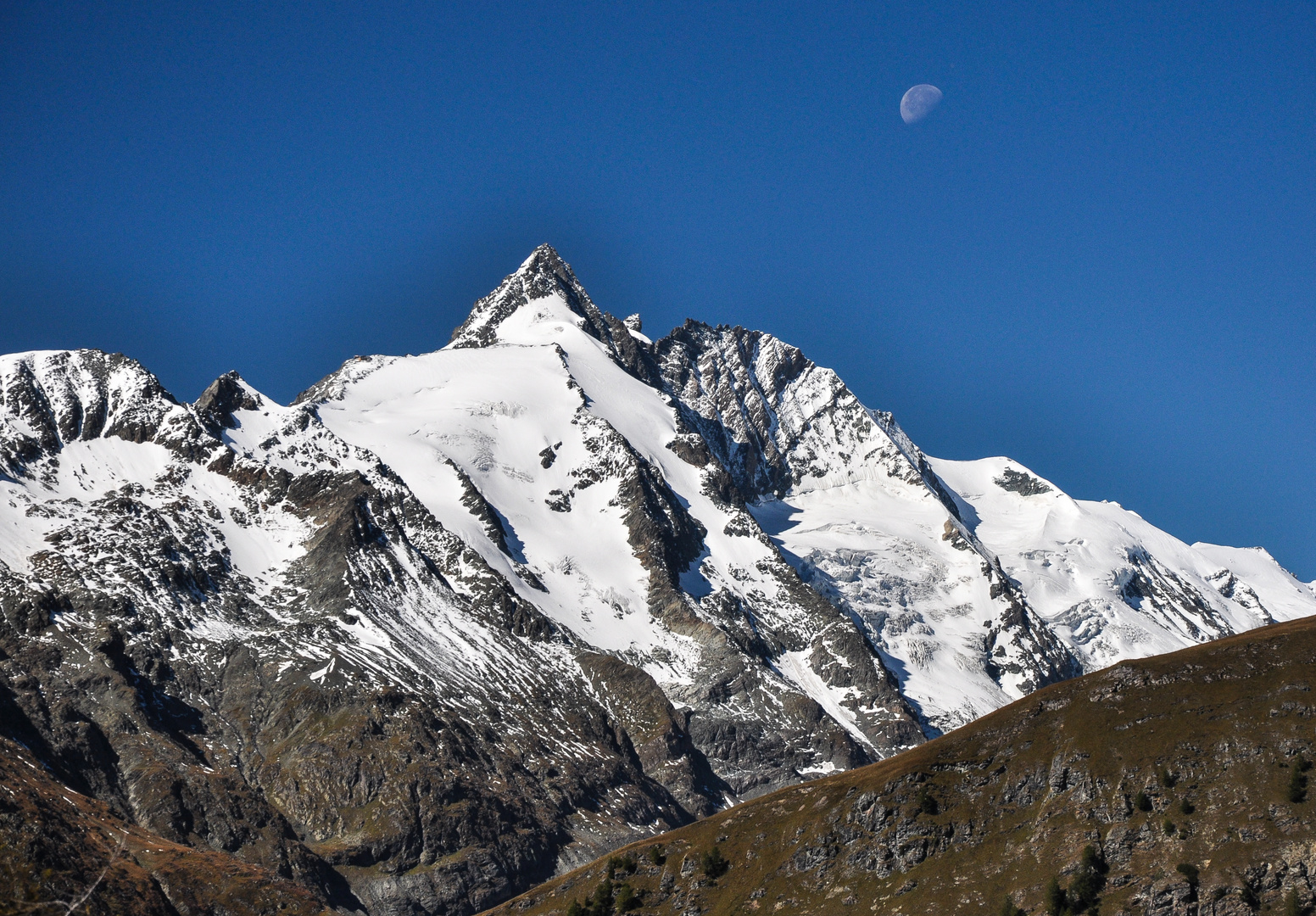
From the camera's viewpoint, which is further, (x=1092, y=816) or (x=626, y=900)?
(x=626, y=900)

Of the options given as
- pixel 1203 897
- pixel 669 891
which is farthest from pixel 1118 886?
pixel 669 891

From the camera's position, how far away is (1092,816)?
17025 cm

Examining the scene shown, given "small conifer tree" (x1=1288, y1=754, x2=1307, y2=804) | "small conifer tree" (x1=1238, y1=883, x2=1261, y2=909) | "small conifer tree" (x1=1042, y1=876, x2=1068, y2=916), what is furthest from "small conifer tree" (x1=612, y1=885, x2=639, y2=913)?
"small conifer tree" (x1=1288, y1=754, x2=1307, y2=804)

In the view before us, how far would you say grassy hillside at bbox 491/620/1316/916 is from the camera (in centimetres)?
15562

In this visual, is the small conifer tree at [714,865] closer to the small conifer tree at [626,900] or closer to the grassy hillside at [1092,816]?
the grassy hillside at [1092,816]

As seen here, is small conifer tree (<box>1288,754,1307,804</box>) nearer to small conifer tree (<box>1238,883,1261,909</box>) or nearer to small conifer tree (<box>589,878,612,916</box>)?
small conifer tree (<box>1238,883,1261,909</box>)

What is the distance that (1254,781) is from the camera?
162m

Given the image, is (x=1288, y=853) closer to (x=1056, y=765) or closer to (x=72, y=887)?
(x=1056, y=765)

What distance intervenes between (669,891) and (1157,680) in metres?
72.2

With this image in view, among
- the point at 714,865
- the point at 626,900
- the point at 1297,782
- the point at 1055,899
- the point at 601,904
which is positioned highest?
the point at 601,904

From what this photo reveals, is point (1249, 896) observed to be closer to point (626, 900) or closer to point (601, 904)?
point (626, 900)

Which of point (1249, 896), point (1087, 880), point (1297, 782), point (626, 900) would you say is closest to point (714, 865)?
point (626, 900)

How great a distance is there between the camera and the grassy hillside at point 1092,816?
155625mm

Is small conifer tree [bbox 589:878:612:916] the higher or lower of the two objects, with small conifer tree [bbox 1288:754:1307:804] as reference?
higher
